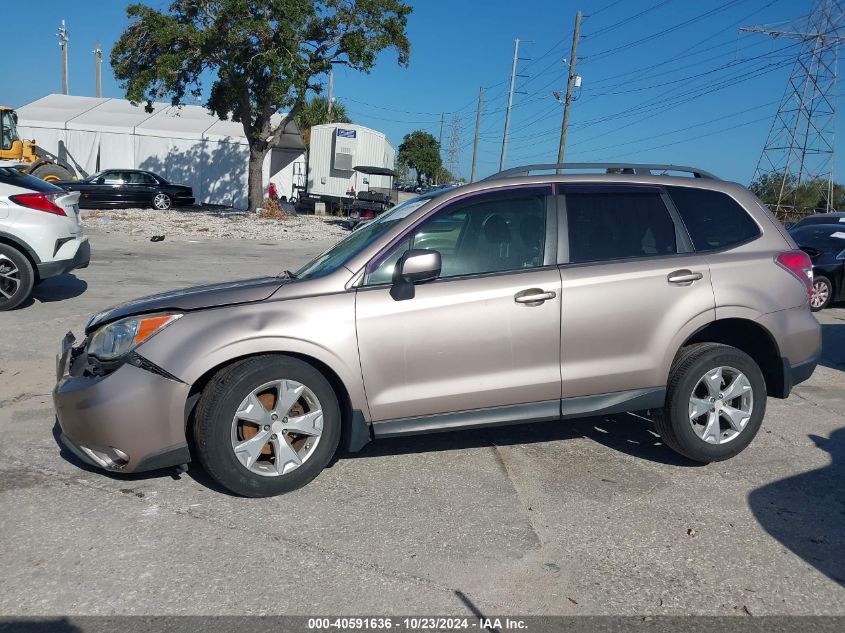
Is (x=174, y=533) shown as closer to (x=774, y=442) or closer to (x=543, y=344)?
(x=543, y=344)

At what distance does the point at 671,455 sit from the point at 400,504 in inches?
77.8

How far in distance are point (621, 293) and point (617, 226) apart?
491 millimetres

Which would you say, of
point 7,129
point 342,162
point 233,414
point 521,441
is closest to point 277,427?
point 233,414

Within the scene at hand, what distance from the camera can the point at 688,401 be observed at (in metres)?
4.59

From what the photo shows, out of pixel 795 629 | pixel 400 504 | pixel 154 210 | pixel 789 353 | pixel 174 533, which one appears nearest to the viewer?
pixel 795 629

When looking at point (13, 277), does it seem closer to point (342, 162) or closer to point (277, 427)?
point (277, 427)

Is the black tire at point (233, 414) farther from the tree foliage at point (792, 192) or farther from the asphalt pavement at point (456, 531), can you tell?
the tree foliage at point (792, 192)

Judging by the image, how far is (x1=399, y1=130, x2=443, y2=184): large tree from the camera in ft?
282

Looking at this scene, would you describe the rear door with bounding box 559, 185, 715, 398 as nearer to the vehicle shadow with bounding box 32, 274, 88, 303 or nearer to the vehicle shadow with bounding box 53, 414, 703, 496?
the vehicle shadow with bounding box 53, 414, 703, 496

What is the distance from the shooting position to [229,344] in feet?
12.8

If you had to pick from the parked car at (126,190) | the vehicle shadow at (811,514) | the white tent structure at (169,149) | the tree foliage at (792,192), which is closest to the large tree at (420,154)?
the tree foliage at (792,192)

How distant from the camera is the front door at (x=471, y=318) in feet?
13.6

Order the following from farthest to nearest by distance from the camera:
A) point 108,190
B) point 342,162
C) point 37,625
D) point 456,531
Result: point 342,162, point 108,190, point 456,531, point 37,625

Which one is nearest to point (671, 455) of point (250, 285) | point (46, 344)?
point (250, 285)
